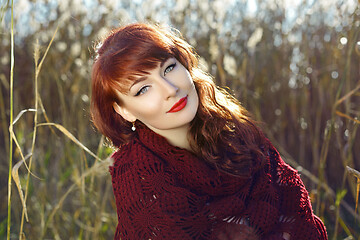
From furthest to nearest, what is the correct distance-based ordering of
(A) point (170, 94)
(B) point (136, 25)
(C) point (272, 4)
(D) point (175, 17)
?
(C) point (272, 4), (D) point (175, 17), (B) point (136, 25), (A) point (170, 94)

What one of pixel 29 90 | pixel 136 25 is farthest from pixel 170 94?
pixel 29 90

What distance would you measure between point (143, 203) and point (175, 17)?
143 cm

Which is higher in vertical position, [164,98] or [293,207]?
[164,98]

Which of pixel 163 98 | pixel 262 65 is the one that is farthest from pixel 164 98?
pixel 262 65

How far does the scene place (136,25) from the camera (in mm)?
1161

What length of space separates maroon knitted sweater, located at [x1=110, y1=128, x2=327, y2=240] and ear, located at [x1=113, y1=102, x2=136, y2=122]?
0.04 metres

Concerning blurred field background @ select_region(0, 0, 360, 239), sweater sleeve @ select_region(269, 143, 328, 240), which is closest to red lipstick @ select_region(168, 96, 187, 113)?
sweater sleeve @ select_region(269, 143, 328, 240)

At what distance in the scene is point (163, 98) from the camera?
1059 mm

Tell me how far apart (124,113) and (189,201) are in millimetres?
261

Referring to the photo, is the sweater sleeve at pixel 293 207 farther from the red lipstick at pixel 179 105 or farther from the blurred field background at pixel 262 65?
the blurred field background at pixel 262 65

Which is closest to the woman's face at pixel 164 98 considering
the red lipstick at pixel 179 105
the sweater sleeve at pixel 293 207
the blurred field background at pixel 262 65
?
the red lipstick at pixel 179 105

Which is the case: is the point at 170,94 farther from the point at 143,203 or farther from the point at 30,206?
the point at 30,206

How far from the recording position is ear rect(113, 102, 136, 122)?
1145 millimetres

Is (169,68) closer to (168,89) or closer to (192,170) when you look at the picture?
(168,89)
